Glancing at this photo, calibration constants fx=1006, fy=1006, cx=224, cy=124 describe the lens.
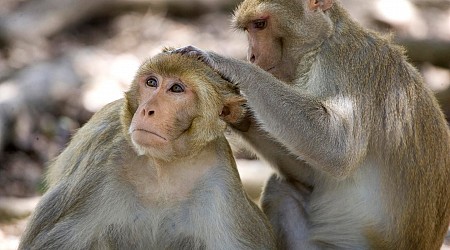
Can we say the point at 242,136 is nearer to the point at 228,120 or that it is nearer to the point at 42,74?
the point at 228,120

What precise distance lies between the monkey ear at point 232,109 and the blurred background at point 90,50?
3900 millimetres

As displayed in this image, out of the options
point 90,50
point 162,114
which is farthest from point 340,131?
point 90,50

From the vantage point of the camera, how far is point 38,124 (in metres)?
11.7

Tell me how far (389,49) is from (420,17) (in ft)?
20.2

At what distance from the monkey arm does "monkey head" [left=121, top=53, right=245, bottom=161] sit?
1.20 feet

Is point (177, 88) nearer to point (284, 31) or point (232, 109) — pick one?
point (232, 109)

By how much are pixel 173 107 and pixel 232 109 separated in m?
0.53

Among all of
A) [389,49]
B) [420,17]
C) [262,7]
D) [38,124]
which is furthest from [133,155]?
[420,17]

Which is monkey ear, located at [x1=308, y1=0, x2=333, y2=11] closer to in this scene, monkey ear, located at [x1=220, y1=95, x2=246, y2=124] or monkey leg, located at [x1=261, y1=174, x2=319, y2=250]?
monkey ear, located at [x1=220, y1=95, x2=246, y2=124]

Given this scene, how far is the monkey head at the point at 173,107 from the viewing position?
6.13 metres

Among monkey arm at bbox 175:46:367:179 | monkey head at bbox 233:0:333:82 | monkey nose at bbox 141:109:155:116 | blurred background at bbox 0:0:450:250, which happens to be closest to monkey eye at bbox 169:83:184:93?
monkey nose at bbox 141:109:155:116

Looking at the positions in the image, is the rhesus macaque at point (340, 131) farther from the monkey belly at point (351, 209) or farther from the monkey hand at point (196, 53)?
the monkey hand at point (196, 53)

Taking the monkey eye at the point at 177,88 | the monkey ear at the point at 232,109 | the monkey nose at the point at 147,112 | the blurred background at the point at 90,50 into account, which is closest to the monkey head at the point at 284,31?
the monkey ear at the point at 232,109

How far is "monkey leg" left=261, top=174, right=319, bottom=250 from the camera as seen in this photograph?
7562 millimetres
